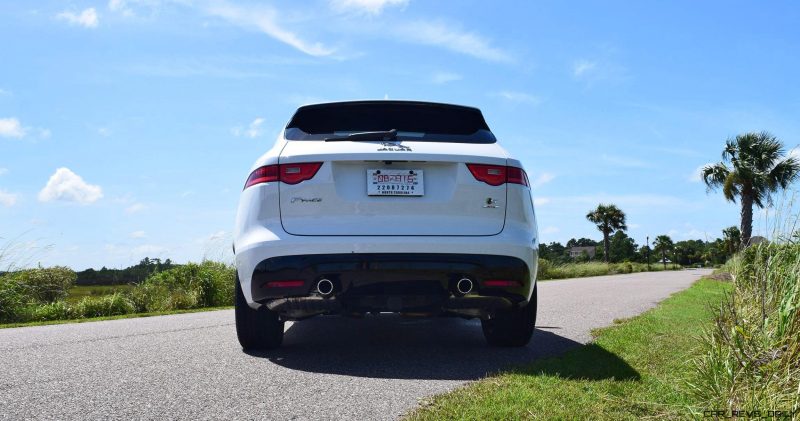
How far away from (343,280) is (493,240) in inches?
41.3

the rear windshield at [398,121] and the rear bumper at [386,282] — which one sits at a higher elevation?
the rear windshield at [398,121]

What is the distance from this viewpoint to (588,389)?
3.54 metres

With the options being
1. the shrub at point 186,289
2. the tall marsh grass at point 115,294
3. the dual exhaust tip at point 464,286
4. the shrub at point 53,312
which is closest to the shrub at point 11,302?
the tall marsh grass at point 115,294

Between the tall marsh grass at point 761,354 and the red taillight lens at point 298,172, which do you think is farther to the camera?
the red taillight lens at point 298,172

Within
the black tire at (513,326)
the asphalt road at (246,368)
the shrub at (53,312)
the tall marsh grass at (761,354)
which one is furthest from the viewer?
the shrub at (53,312)

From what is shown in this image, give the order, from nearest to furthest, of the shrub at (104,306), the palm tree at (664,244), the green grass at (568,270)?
the shrub at (104,306) < the green grass at (568,270) < the palm tree at (664,244)

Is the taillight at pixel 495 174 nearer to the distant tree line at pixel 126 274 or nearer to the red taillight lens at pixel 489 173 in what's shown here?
the red taillight lens at pixel 489 173

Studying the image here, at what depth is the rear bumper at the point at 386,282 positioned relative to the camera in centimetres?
421

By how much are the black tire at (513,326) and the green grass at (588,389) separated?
1.32 feet

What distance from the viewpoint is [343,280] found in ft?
14.0

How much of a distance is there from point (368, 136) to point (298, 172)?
0.56m

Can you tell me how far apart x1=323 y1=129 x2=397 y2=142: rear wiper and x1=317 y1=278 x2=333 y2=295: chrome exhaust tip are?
0.98 meters

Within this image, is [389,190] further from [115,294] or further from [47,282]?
[47,282]

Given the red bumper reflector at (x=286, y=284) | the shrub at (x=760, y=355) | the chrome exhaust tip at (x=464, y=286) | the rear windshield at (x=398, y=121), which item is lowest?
the shrub at (x=760, y=355)
